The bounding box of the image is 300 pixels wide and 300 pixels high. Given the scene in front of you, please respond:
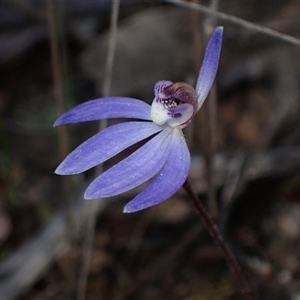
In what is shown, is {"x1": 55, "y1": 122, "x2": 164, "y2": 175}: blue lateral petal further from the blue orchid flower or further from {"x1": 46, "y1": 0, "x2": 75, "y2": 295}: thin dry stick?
{"x1": 46, "y1": 0, "x2": 75, "y2": 295}: thin dry stick

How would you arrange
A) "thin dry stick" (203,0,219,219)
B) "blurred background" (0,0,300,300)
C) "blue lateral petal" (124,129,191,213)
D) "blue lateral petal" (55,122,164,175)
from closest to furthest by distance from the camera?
"blue lateral petal" (124,129,191,213) < "blue lateral petal" (55,122,164,175) < "thin dry stick" (203,0,219,219) < "blurred background" (0,0,300,300)

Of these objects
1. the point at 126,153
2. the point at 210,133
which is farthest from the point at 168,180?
the point at 126,153

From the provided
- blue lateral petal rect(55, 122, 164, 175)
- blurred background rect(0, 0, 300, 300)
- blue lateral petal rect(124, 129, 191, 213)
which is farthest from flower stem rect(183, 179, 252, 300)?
blurred background rect(0, 0, 300, 300)

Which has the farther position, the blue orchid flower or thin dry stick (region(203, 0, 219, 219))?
thin dry stick (region(203, 0, 219, 219))

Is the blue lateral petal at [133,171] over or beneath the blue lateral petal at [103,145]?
beneath

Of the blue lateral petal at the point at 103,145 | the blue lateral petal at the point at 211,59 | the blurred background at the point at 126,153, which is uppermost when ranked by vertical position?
the blue lateral petal at the point at 211,59

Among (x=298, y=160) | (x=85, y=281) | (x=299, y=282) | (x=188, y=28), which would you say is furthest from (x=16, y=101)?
(x=299, y=282)

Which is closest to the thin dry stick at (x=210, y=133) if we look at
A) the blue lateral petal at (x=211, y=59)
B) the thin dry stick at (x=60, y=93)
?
the thin dry stick at (x=60, y=93)

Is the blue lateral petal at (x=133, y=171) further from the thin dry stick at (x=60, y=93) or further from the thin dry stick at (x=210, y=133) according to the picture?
the thin dry stick at (x=60, y=93)
